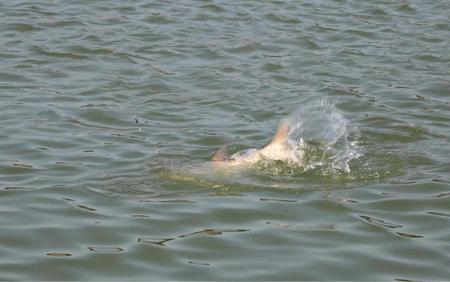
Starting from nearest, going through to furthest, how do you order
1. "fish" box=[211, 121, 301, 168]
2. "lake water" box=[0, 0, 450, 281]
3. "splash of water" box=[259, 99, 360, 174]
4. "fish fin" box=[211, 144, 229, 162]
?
"lake water" box=[0, 0, 450, 281]
"fish" box=[211, 121, 301, 168]
"fish fin" box=[211, 144, 229, 162]
"splash of water" box=[259, 99, 360, 174]

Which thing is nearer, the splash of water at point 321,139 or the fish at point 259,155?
the fish at point 259,155

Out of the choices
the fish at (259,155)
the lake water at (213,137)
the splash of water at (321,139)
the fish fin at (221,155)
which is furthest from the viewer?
the splash of water at (321,139)

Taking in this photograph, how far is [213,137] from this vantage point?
8727mm

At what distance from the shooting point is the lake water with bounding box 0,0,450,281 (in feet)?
19.8

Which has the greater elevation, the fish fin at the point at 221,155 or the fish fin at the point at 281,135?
the fish fin at the point at 281,135

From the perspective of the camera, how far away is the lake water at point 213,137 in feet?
19.8

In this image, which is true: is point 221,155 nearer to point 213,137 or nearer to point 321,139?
point 213,137

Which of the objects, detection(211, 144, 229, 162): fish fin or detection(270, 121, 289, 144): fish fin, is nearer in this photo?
detection(211, 144, 229, 162): fish fin

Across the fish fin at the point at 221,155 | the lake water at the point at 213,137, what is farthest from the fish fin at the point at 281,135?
the fish fin at the point at 221,155

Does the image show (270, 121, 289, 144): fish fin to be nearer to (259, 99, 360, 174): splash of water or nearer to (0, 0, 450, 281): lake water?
(259, 99, 360, 174): splash of water

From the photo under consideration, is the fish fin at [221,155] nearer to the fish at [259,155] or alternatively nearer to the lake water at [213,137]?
the fish at [259,155]

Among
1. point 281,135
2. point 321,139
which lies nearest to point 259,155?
point 281,135

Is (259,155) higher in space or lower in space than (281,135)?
lower

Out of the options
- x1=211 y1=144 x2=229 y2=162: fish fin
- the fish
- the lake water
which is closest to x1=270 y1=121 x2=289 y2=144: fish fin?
the fish
